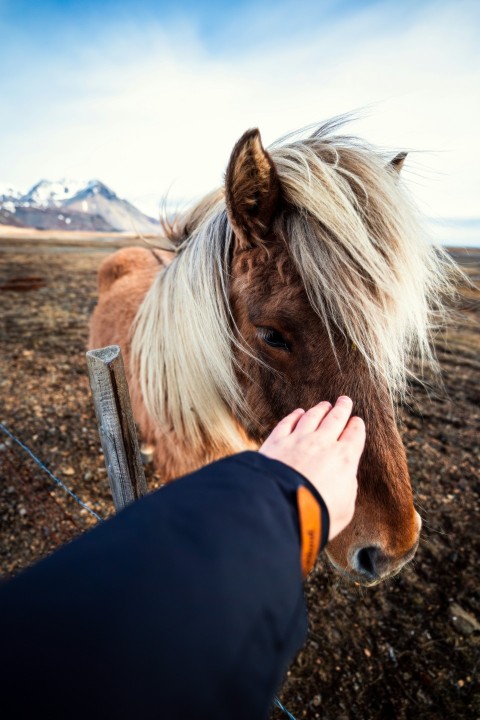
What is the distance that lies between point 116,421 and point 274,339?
2.53 feet

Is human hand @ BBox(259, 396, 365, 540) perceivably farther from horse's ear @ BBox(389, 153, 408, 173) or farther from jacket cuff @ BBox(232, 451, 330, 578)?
horse's ear @ BBox(389, 153, 408, 173)

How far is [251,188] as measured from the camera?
146 cm

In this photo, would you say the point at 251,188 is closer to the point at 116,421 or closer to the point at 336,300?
the point at 336,300

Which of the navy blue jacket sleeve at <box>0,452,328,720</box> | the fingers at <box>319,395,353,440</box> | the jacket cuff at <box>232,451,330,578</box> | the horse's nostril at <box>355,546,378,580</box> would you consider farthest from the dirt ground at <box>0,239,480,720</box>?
the navy blue jacket sleeve at <box>0,452,328,720</box>

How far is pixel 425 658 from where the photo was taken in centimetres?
239

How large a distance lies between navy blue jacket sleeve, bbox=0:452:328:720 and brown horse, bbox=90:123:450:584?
782 mm

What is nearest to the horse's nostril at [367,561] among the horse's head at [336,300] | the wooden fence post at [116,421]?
the horse's head at [336,300]

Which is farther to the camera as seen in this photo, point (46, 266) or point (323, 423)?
point (46, 266)

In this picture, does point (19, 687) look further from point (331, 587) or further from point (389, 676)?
point (331, 587)

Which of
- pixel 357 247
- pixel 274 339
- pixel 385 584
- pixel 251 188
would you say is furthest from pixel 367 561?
pixel 385 584

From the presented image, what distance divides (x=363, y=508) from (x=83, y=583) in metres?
1.01

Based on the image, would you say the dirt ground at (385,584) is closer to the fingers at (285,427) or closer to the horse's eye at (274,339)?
the horse's eye at (274,339)

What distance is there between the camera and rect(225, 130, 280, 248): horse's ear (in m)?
1.33

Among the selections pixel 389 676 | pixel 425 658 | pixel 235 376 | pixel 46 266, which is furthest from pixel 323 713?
pixel 46 266
